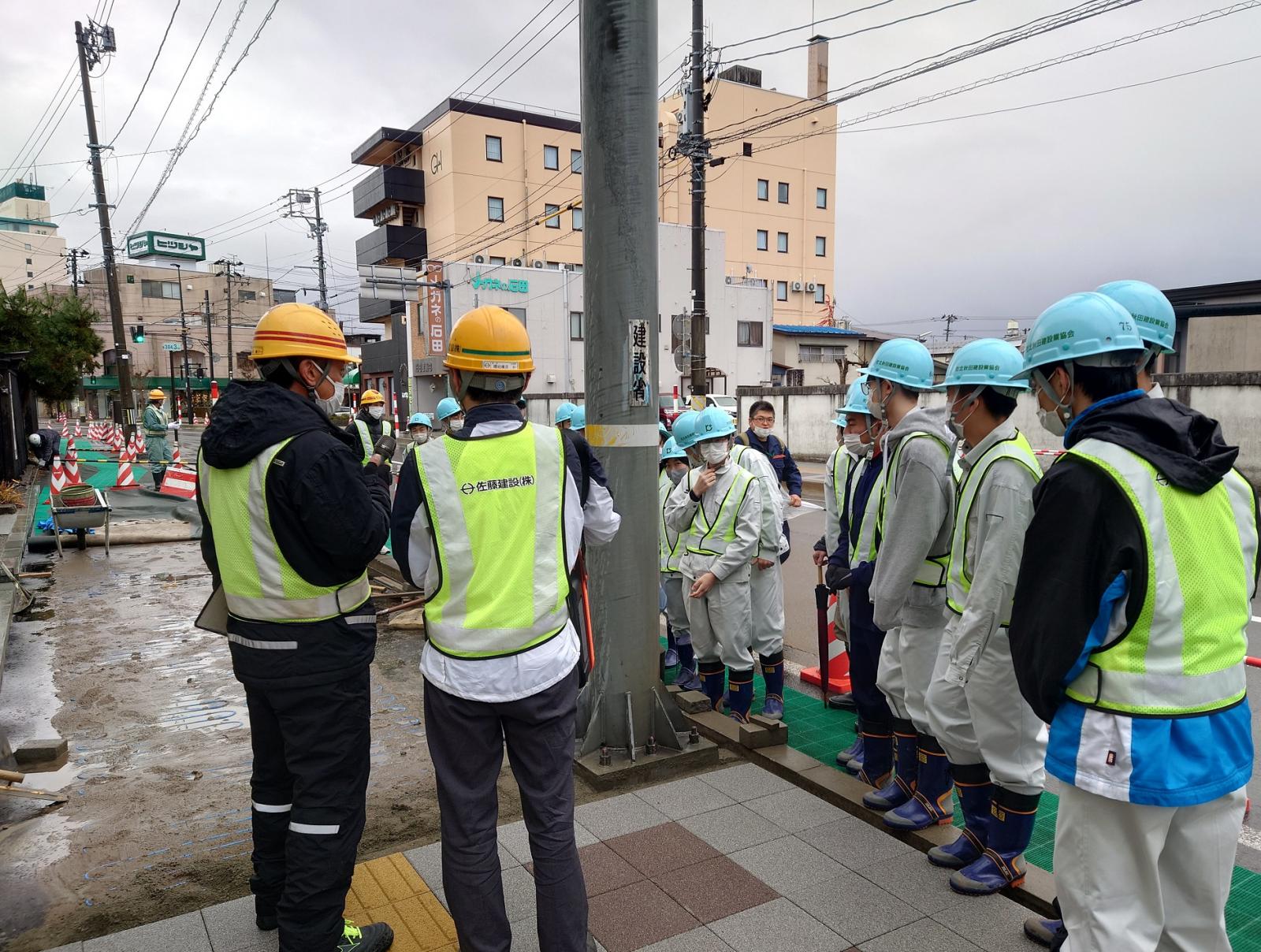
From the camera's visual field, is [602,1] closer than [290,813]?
No

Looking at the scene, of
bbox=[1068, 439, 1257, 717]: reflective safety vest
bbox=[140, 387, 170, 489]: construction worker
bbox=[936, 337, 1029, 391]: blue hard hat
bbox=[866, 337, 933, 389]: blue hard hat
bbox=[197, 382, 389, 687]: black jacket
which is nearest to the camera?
bbox=[1068, 439, 1257, 717]: reflective safety vest

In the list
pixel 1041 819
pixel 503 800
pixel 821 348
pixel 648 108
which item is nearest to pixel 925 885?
pixel 1041 819

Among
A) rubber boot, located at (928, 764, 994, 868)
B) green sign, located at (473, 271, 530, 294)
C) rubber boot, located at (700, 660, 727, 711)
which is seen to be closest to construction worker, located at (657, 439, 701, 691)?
rubber boot, located at (700, 660, 727, 711)

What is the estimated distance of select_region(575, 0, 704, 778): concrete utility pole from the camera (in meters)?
4.26

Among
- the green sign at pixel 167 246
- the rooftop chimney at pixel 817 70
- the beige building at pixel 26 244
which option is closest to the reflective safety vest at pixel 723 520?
the rooftop chimney at pixel 817 70

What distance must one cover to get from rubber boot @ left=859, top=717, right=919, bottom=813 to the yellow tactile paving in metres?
2.10

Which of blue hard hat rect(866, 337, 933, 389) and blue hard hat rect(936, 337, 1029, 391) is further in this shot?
blue hard hat rect(866, 337, 933, 389)

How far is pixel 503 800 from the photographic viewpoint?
4.29 metres

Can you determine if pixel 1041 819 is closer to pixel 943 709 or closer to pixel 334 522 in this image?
pixel 943 709

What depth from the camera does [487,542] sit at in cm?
264

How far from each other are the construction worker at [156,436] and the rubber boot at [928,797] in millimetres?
19025

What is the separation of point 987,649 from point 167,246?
8333 cm

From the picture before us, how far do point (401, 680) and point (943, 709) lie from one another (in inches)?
Answer: 182

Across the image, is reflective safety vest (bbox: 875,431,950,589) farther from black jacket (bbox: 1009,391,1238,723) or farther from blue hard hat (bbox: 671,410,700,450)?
blue hard hat (bbox: 671,410,700,450)
